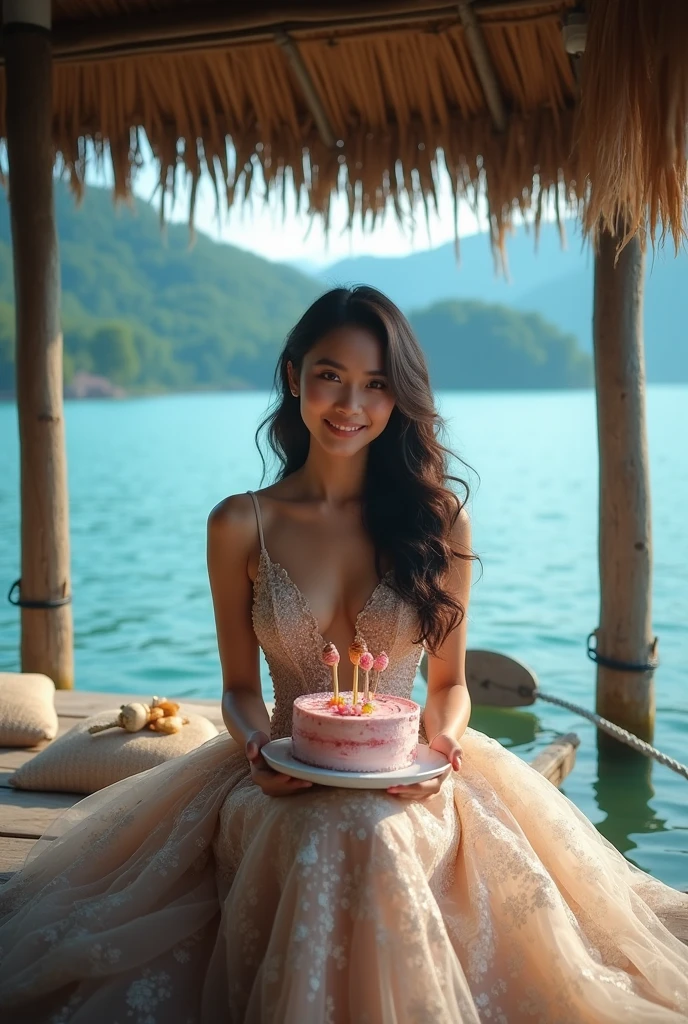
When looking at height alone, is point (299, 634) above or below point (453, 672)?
above

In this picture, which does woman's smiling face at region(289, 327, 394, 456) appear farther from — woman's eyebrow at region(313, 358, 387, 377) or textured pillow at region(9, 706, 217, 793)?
textured pillow at region(9, 706, 217, 793)

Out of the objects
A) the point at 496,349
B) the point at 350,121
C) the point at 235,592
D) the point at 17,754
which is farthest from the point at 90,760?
the point at 496,349

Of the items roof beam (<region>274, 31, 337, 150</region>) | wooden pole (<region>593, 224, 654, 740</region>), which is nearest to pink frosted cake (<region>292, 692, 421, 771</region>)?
wooden pole (<region>593, 224, 654, 740</region>)

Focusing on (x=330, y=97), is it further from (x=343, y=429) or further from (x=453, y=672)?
(x=453, y=672)

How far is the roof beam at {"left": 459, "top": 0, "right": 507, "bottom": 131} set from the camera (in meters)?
4.01

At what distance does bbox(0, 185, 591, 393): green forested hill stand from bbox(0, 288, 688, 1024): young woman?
44.9m

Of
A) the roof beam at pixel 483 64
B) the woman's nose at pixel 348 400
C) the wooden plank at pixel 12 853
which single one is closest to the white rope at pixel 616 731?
the woman's nose at pixel 348 400

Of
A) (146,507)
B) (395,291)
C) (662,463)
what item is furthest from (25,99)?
(395,291)

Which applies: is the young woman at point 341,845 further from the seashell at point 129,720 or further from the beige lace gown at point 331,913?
the seashell at point 129,720

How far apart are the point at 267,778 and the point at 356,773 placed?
19 cm

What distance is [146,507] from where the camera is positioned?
21234 millimetres

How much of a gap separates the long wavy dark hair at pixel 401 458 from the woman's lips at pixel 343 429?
0.12 meters

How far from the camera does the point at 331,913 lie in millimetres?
1839

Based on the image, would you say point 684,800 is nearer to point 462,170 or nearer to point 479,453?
point 462,170
